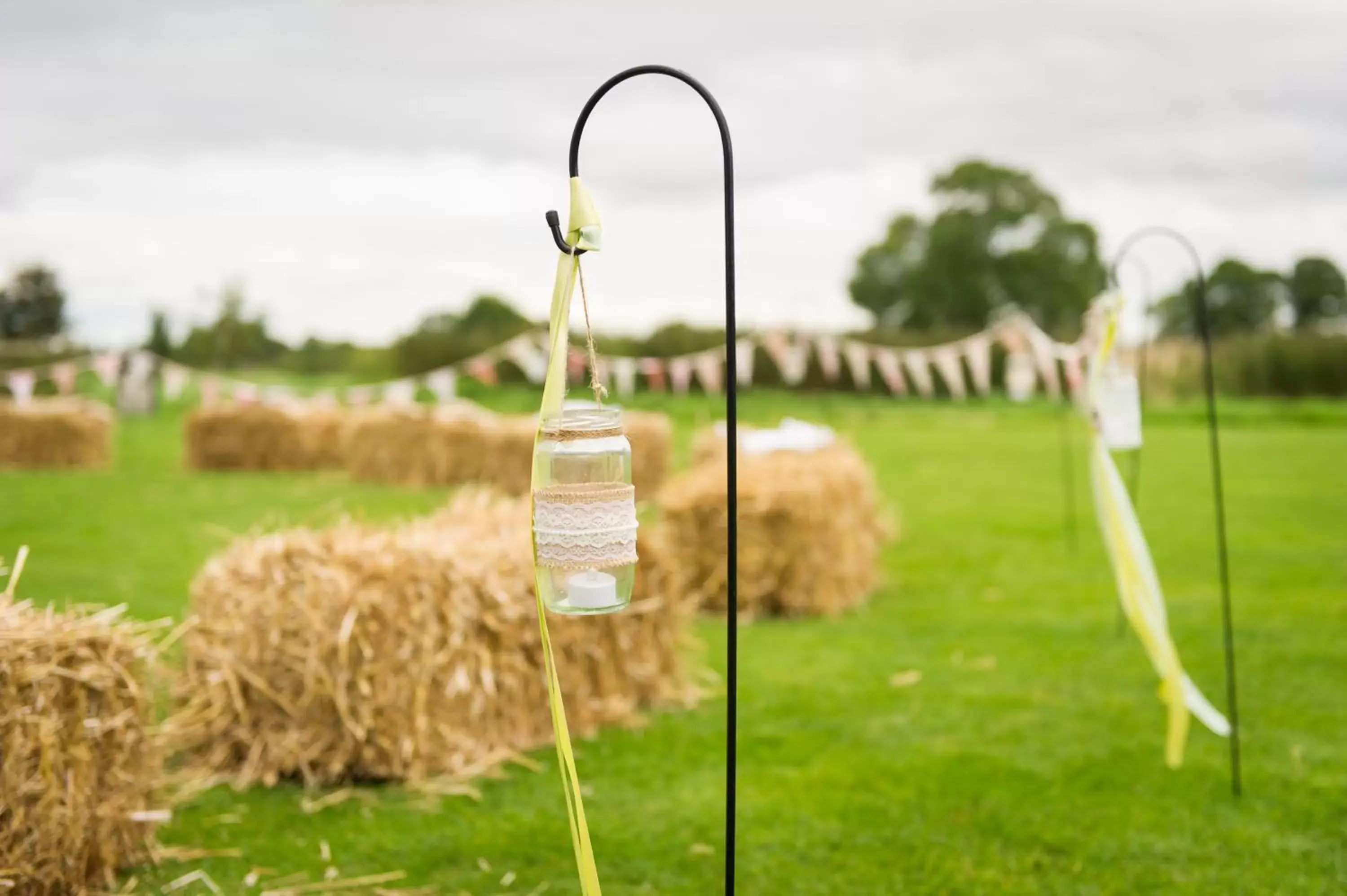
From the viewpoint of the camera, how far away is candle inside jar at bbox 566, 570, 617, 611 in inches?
109

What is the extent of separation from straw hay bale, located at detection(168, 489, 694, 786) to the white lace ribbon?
2343 millimetres

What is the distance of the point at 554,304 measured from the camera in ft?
8.83

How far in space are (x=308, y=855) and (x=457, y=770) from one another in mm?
846

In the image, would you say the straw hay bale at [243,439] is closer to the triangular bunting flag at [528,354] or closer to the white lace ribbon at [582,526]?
the triangular bunting flag at [528,354]

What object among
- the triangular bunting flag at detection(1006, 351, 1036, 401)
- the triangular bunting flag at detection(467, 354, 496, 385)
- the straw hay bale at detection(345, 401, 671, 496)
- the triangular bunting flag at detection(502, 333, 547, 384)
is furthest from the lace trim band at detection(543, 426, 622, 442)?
the triangular bunting flag at detection(1006, 351, 1036, 401)

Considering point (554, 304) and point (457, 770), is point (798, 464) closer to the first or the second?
point (457, 770)

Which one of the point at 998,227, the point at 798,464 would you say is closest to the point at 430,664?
the point at 798,464

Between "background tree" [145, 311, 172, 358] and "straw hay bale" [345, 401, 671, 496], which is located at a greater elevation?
"background tree" [145, 311, 172, 358]

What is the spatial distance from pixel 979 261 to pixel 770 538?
62.1 meters

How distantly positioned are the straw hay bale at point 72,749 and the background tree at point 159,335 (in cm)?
3784

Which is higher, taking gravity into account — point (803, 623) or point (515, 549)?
point (515, 549)

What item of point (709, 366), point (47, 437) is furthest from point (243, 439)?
point (709, 366)

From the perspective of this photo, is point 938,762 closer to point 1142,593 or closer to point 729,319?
point 1142,593

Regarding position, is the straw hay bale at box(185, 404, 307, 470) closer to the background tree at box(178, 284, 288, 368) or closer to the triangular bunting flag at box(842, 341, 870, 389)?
the triangular bunting flag at box(842, 341, 870, 389)
